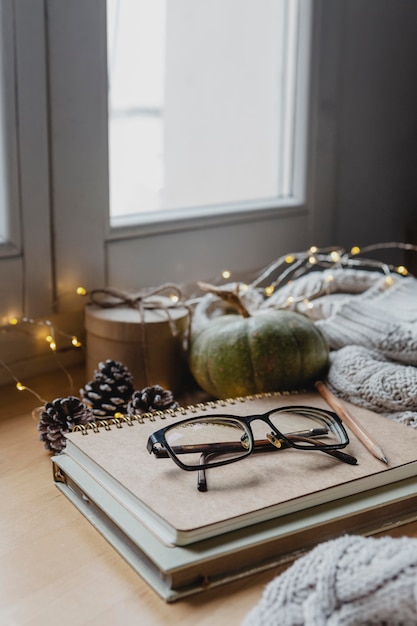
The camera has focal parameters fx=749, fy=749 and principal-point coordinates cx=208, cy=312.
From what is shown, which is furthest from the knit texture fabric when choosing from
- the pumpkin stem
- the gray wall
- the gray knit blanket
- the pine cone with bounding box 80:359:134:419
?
the gray wall

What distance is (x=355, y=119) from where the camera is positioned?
1406 millimetres

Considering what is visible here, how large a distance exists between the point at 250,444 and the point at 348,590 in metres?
0.19

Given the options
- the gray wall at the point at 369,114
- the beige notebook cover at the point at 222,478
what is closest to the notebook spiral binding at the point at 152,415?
the beige notebook cover at the point at 222,478

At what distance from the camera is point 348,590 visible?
0.47 metres

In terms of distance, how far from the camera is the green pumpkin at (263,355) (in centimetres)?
81

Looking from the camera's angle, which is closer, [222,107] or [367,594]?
[367,594]

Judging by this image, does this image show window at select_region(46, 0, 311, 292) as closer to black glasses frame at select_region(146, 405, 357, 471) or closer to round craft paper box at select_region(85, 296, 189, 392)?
round craft paper box at select_region(85, 296, 189, 392)

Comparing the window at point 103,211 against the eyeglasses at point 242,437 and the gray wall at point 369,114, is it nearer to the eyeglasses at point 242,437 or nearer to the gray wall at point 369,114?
the gray wall at point 369,114

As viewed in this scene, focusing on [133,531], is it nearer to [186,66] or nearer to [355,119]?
[186,66]

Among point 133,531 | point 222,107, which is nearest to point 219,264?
point 222,107

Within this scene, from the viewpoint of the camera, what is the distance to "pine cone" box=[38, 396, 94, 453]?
74 cm

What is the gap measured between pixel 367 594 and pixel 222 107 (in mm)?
922

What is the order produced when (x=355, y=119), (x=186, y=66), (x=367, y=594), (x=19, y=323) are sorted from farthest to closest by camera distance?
(x=355, y=119)
(x=186, y=66)
(x=19, y=323)
(x=367, y=594)

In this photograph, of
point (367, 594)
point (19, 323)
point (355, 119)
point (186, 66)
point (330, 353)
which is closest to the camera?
point (367, 594)
